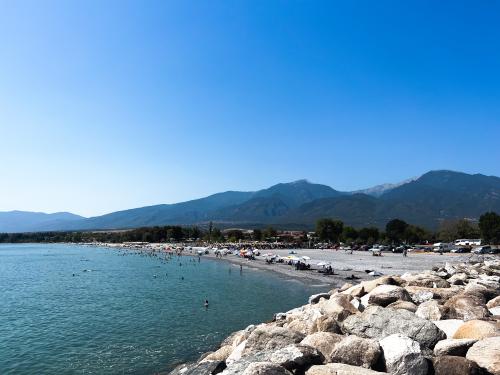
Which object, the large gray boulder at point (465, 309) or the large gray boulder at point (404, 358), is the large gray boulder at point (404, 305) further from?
the large gray boulder at point (404, 358)

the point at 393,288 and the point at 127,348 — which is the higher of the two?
the point at 393,288

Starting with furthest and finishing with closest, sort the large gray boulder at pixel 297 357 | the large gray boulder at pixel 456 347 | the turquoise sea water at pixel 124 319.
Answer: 1. the turquoise sea water at pixel 124 319
2. the large gray boulder at pixel 456 347
3. the large gray boulder at pixel 297 357

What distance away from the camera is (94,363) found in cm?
2416

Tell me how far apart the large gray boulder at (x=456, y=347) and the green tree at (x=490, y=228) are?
4574 inches

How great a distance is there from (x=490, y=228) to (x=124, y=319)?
107m

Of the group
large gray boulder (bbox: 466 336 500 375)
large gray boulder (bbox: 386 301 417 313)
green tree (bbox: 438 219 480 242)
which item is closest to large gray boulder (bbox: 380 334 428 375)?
large gray boulder (bbox: 466 336 500 375)

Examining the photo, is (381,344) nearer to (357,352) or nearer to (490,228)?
(357,352)

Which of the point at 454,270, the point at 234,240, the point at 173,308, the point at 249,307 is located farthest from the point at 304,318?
the point at 234,240

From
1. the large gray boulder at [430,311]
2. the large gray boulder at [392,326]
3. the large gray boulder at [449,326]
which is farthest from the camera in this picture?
the large gray boulder at [430,311]

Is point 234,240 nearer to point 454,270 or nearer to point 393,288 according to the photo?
point 454,270

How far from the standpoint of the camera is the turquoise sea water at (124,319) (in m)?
24.8

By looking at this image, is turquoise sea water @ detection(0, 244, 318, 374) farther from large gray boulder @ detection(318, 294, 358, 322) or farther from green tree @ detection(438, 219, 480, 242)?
green tree @ detection(438, 219, 480, 242)

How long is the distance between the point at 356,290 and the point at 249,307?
22.8 m

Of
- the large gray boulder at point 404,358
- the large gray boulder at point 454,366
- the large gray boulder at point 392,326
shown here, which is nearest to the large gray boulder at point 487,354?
the large gray boulder at point 454,366
